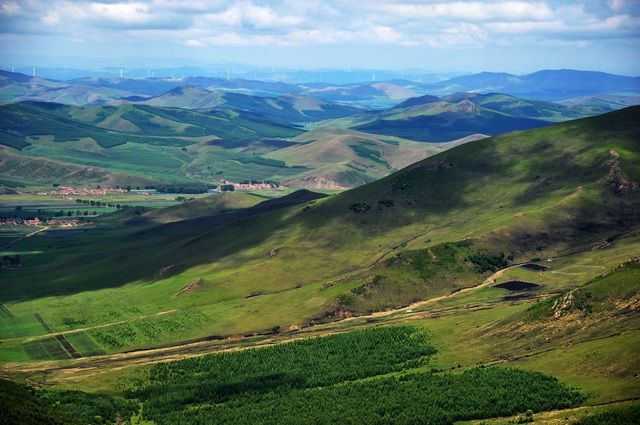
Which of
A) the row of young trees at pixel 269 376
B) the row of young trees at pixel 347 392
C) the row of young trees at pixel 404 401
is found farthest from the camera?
the row of young trees at pixel 269 376

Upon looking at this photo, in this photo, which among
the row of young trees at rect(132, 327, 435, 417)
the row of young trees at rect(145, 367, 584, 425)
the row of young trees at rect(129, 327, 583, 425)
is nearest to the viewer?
the row of young trees at rect(145, 367, 584, 425)

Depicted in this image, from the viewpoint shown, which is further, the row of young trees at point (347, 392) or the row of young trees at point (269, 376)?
the row of young trees at point (269, 376)

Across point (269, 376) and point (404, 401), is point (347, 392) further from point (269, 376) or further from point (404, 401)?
point (269, 376)

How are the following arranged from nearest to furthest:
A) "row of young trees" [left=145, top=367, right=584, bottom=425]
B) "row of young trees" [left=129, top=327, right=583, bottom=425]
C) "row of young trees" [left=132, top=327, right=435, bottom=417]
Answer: "row of young trees" [left=145, top=367, right=584, bottom=425], "row of young trees" [left=129, top=327, right=583, bottom=425], "row of young trees" [left=132, top=327, right=435, bottom=417]

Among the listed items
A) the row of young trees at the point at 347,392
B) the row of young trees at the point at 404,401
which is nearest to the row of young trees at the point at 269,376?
the row of young trees at the point at 347,392

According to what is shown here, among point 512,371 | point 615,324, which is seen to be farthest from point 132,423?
point 615,324

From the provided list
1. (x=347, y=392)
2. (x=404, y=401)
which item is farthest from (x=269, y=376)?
(x=404, y=401)

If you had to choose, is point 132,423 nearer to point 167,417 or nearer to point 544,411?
point 167,417

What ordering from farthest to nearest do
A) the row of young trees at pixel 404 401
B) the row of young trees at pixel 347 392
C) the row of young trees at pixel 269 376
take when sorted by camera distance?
the row of young trees at pixel 269 376 < the row of young trees at pixel 347 392 < the row of young trees at pixel 404 401

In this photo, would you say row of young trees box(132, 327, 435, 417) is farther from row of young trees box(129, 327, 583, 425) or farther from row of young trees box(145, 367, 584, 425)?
row of young trees box(145, 367, 584, 425)

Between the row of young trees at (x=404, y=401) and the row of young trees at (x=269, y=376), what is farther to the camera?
the row of young trees at (x=269, y=376)

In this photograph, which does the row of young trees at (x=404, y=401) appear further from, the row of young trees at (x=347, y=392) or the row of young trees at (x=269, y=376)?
the row of young trees at (x=269, y=376)

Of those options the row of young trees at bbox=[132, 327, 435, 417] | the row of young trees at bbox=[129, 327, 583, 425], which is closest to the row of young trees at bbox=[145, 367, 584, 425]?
the row of young trees at bbox=[129, 327, 583, 425]
